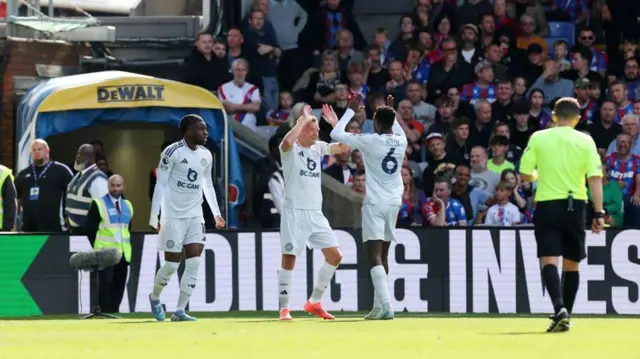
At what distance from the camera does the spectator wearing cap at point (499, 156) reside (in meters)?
22.2

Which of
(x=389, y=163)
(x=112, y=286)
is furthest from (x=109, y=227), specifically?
(x=389, y=163)

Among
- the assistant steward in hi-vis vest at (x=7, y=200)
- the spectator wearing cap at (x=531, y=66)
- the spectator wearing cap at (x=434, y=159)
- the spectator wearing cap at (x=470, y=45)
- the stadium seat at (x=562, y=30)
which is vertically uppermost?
the stadium seat at (x=562, y=30)

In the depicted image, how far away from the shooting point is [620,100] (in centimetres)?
2288

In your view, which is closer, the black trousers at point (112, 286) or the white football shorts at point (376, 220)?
the white football shorts at point (376, 220)

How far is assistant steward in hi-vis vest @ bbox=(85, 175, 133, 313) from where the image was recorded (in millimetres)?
19406

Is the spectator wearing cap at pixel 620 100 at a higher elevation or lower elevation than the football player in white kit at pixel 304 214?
higher

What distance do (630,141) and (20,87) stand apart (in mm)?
8622

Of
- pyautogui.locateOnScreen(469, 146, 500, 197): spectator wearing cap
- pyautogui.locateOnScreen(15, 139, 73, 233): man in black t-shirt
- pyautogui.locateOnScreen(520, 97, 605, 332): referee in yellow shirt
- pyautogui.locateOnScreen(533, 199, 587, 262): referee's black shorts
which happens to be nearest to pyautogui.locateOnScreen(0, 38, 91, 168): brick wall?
pyautogui.locateOnScreen(15, 139, 73, 233): man in black t-shirt

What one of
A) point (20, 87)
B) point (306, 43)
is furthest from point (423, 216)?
point (20, 87)

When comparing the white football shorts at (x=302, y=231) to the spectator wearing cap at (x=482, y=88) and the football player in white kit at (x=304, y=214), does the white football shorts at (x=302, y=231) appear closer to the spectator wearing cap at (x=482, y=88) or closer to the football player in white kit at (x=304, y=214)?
the football player in white kit at (x=304, y=214)

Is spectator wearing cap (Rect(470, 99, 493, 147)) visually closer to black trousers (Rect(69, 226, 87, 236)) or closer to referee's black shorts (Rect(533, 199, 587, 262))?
black trousers (Rect(69, 226, 87, 236))

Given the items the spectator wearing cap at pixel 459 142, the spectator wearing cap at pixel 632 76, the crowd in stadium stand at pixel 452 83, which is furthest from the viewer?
the spectator wearing cap at pixel 632 76

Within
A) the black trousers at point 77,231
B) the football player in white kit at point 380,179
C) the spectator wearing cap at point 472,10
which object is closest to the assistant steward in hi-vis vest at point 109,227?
the black trousers at point 77,231

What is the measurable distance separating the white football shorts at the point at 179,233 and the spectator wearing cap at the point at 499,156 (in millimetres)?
6560
